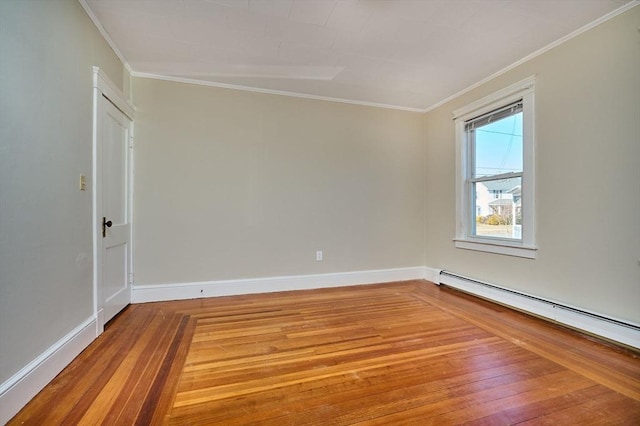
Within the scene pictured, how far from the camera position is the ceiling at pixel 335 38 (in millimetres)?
2195

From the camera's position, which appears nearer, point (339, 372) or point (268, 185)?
point (339, 372)

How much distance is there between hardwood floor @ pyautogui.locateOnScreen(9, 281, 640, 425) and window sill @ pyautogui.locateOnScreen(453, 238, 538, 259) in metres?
0.61

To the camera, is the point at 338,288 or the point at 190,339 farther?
the point at 338,288

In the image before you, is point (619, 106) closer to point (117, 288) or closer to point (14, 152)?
point (14, 152)

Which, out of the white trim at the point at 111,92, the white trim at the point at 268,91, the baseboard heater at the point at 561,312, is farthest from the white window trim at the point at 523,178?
the white trim at the point at 111,92

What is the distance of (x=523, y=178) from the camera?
296 cm

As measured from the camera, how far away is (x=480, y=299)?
3.38 metres

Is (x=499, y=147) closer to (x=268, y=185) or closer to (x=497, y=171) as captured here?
(x=497, y=171)

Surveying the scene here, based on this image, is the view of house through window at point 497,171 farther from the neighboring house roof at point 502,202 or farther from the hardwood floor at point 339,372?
the hardwood floor at point 339,372

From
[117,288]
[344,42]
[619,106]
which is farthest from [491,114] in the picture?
[117,288]

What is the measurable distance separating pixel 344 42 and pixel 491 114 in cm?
195

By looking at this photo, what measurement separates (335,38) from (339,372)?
2669mm

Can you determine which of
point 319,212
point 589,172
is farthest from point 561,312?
point 319,212

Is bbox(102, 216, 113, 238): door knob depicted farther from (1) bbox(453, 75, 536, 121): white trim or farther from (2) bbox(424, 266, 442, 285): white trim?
(1) bbox(453, 75, 536, 121): white trim
